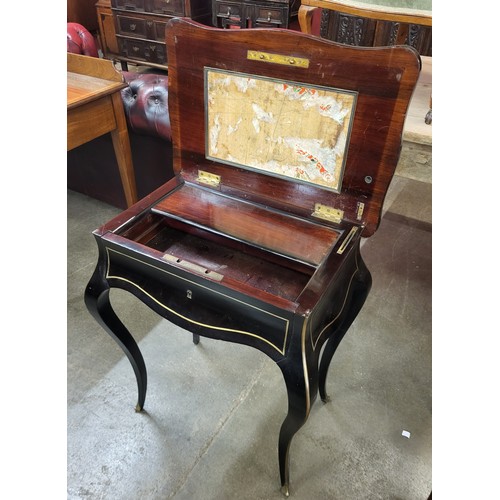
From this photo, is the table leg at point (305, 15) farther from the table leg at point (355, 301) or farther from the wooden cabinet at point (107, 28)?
the wooden cabinet at point (107, 28)

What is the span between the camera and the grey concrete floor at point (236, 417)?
Result: 4.10 feet

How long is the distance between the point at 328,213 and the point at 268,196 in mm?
162

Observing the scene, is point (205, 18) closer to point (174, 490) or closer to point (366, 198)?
point (366, 198)

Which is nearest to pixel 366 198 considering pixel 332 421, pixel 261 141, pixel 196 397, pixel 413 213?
pixel 261 141

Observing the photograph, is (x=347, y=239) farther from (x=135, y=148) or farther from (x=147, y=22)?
(x=147, y=22)

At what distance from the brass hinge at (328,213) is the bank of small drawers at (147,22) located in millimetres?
3324

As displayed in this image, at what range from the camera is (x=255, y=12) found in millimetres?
3371

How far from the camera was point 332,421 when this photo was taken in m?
1.41

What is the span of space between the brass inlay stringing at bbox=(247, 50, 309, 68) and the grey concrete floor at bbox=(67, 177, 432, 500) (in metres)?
1.11

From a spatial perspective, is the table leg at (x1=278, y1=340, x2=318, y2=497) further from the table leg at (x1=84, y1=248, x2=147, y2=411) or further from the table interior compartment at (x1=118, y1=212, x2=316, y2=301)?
the table leg at (x1=84, y1=248, x2=147, y2=411)

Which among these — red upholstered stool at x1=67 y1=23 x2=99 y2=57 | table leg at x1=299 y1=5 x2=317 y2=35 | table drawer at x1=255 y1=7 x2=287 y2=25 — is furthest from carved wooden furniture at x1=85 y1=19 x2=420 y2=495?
table drawer at x1=255 y1=7 x2=287 y2=25

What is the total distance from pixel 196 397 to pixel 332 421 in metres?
0.49

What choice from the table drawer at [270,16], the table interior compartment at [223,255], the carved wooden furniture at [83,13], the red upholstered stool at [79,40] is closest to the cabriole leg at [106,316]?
the table interior compartment at [223,255]

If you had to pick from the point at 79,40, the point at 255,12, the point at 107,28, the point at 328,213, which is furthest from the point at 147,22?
the point at 328,213
